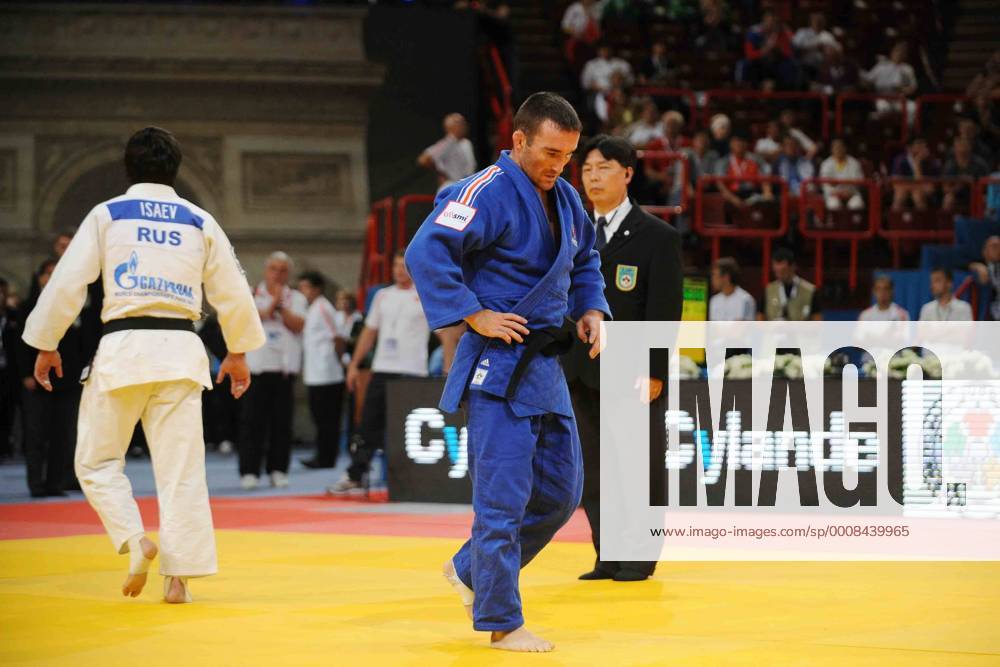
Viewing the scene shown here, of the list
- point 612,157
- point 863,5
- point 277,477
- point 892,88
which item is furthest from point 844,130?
point 612,157

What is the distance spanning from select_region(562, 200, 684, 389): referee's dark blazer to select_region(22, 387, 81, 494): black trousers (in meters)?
5.84

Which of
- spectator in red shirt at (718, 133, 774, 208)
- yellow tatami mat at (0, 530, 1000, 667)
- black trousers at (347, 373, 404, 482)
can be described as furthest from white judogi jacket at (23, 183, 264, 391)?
spectator in red shirt at (718, 133, 774, 208)

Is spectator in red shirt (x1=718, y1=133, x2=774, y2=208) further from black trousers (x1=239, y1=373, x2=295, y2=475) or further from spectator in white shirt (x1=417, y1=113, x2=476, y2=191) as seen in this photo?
black trousers (x1=239, y1=373, x2=295, y2=475)

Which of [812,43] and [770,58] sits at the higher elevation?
[812,43]

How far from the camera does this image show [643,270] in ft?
21.7

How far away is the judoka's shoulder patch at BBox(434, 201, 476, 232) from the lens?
15.3 feet

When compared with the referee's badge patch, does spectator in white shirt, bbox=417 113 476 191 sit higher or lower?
higher

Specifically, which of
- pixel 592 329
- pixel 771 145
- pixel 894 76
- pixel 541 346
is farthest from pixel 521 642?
pixel 894 76

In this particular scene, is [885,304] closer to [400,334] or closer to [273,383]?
[400,334]

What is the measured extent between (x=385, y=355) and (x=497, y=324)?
21.7 ft

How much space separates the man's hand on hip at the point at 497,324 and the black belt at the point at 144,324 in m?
1.56

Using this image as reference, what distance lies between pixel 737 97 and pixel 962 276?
436 cm

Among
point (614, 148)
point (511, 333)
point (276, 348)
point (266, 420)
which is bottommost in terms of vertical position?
point (266, 420)

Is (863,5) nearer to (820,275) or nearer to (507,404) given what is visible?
(820,275)
